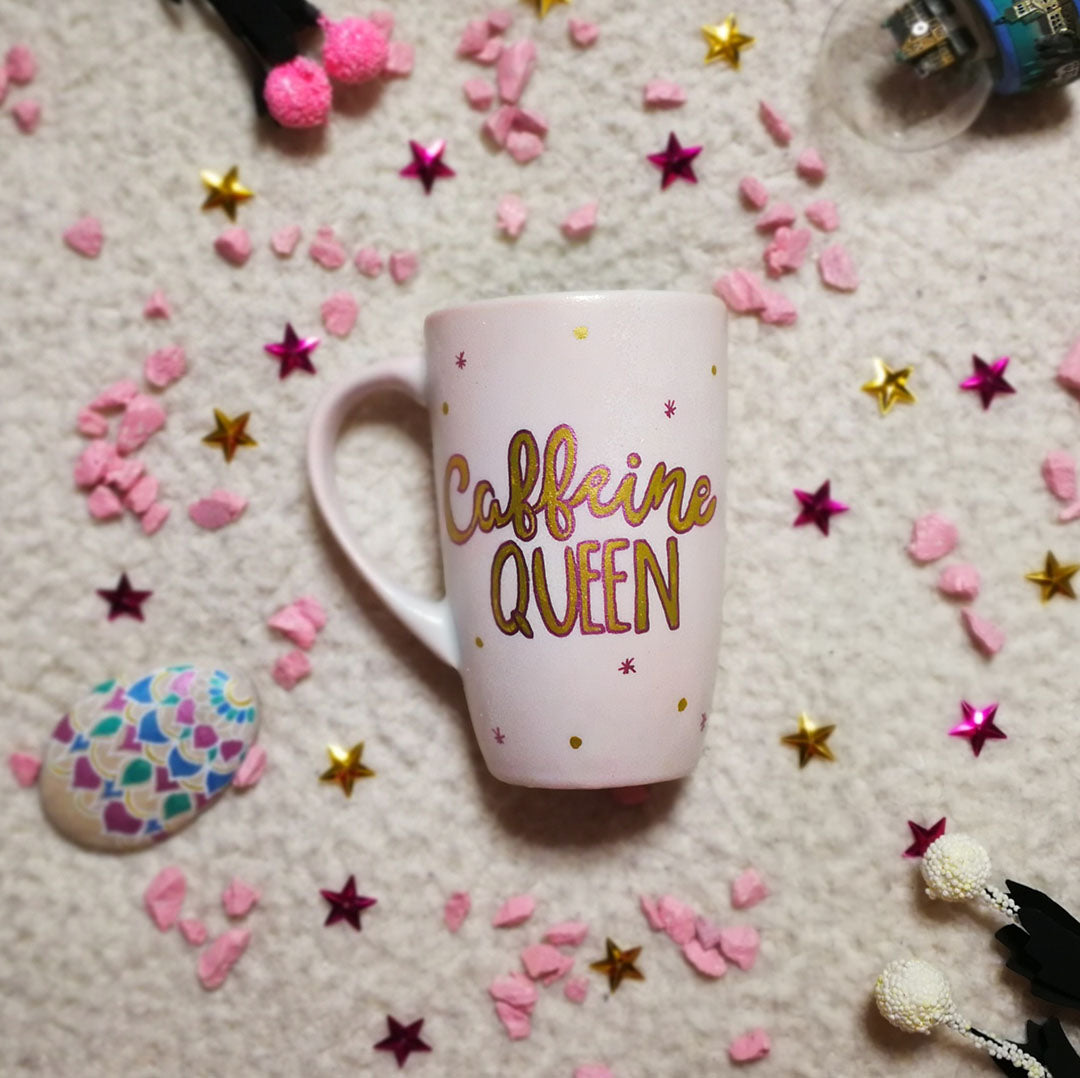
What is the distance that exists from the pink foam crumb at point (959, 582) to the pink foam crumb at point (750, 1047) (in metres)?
0.25

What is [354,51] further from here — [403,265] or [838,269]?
[838,269]

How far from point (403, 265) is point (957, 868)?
419 millimetres

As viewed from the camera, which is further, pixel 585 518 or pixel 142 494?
pixel 142 494

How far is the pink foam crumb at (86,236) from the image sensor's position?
2.07ft

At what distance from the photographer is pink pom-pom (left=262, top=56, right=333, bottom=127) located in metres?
0.60

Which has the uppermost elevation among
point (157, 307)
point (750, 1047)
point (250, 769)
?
point (157, 307)

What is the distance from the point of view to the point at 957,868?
1.92 ft

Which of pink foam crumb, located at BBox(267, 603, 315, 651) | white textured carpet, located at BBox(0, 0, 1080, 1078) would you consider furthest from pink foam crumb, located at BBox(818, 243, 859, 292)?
pink foam crumb, located at BBox(267, 603, 315, 651)

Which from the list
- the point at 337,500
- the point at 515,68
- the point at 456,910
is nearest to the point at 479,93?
the point at 515,68

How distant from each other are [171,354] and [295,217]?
10 cm

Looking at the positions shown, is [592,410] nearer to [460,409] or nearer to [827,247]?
[460,409]

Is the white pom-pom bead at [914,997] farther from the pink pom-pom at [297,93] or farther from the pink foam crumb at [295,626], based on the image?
the pink pom-pom at [297,93]

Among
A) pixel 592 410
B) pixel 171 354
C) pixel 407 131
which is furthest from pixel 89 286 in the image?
pixel 592 410

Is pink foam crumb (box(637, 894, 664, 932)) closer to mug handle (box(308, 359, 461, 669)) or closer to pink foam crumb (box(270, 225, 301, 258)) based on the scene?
mug handle (box(308, 359, 461, 669))
